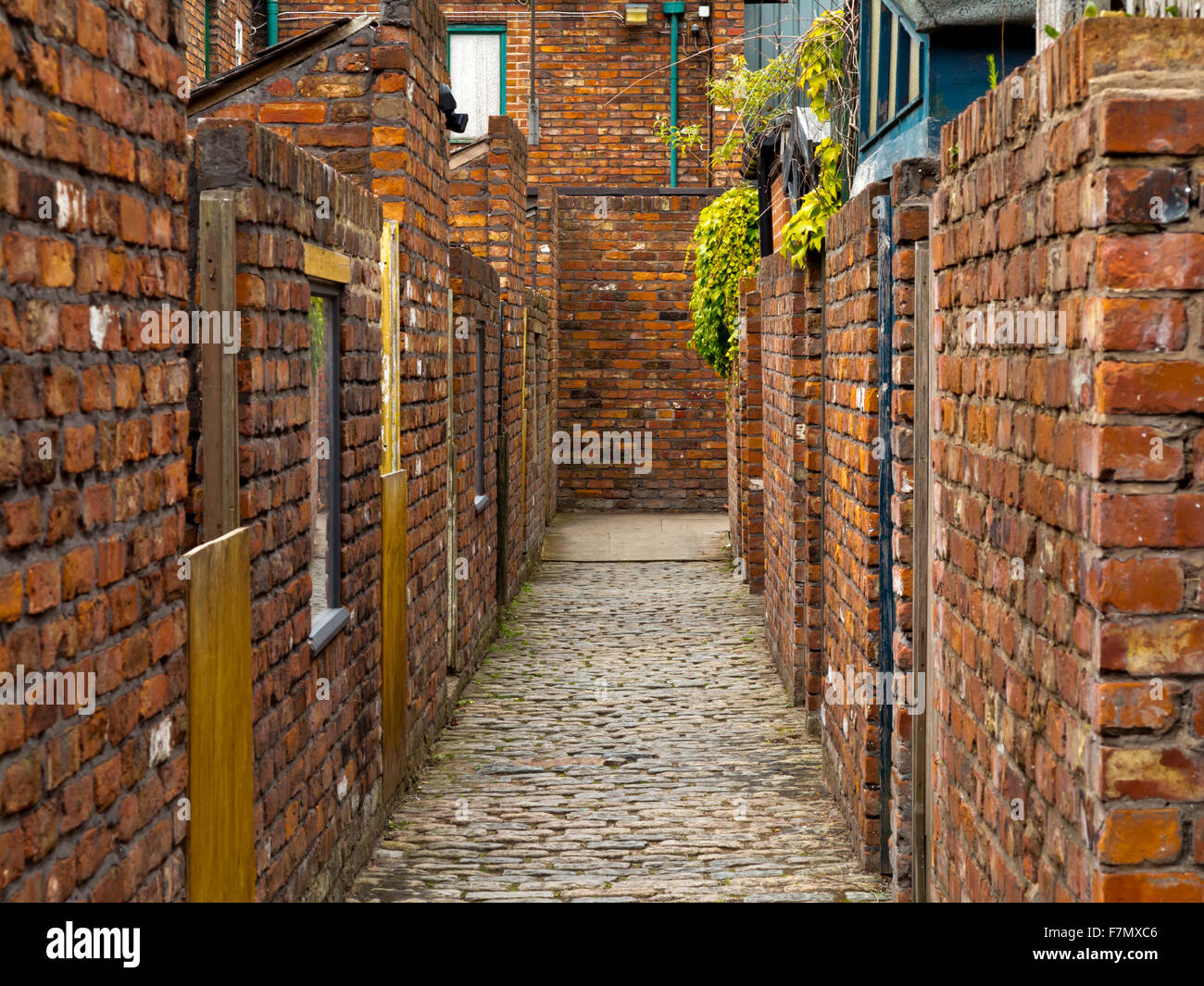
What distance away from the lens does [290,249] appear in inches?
167

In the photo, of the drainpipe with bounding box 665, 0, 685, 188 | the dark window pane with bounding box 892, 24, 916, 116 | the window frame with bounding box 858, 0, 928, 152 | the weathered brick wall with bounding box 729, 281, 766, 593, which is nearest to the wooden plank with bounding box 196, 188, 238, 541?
the window frame with bounding box 858, 0, 928, 152

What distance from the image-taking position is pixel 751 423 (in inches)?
452

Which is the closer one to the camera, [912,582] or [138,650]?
[138,650]

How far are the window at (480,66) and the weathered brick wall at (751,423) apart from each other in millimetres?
8436

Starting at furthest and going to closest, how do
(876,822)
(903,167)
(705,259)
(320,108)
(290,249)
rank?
(705,259), (320,108), (876,822), (903,167), (290,249)

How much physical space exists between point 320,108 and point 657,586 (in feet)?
22.0

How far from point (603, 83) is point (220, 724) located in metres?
16.7

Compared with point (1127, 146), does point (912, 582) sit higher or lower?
lower

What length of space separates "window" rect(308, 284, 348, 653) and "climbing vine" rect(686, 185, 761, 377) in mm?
7621

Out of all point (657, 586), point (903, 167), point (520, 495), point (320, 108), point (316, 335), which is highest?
point (320, 108)

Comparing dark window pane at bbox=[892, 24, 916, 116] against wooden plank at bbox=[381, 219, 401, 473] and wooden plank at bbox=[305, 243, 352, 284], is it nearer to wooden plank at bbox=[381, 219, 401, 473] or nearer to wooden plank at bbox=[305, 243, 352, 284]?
wooden plank at bbox=[381, 219, 401, 473]

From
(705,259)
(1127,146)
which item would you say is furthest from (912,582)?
(705,259)

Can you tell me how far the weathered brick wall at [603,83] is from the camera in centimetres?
1881
